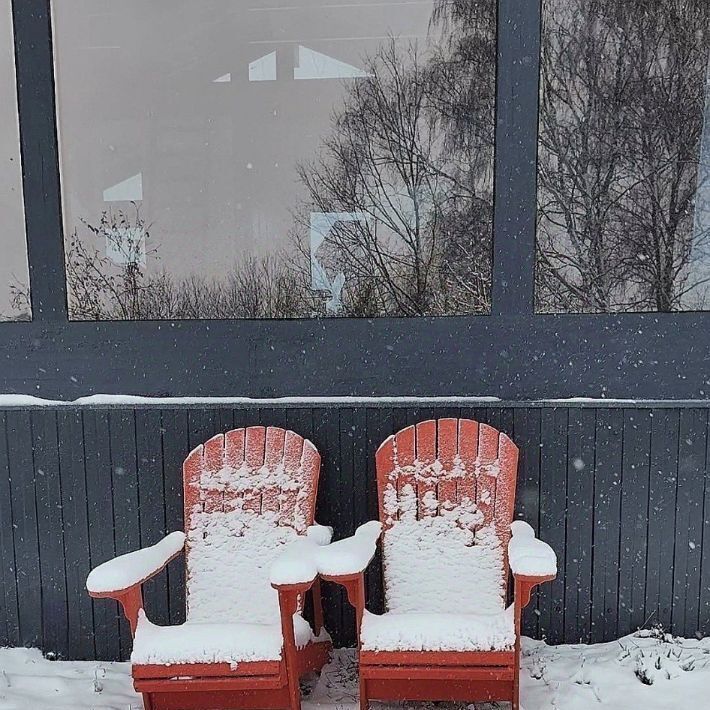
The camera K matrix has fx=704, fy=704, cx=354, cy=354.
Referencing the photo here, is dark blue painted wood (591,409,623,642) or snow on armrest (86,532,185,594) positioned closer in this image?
snow on armrest (86,532,185,594)

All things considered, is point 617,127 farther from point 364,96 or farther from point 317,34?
point 317,34

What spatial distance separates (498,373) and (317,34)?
1.57 m

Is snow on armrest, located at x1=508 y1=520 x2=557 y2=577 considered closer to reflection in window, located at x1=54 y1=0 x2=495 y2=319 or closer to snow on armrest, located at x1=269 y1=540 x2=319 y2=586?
snow on armrest, located at x1=269 y1=540 x2=319 y2=586

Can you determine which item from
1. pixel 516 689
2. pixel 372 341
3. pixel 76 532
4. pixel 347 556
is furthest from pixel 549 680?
pixel 76 532

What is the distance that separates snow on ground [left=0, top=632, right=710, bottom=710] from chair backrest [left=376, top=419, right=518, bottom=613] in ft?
1.16

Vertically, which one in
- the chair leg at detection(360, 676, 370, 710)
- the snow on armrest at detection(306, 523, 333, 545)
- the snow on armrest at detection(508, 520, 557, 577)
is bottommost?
the chair leg at detection(360, 676, 370, 710)

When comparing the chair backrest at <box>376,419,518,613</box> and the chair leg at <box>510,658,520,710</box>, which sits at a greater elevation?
the chair backrest at <box>376,419,518,613</box>

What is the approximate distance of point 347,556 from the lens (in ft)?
7.26

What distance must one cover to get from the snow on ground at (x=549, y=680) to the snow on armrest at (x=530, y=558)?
0.57 m

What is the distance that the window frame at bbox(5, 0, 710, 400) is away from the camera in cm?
266

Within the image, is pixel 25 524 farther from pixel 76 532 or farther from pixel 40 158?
pixel 40 158

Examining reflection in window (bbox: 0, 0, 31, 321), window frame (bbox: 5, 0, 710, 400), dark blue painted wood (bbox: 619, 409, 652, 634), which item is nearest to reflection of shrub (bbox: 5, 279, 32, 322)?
reflection in window (bbox: 0, 0, 31, 321)

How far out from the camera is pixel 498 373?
8.93 ft

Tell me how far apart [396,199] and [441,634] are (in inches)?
66.2
